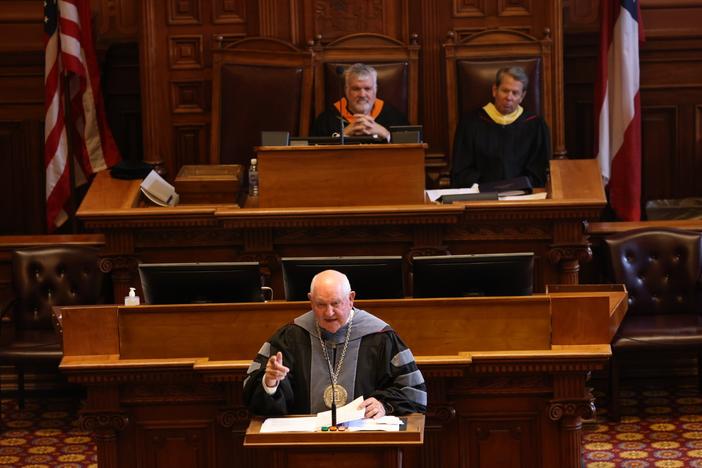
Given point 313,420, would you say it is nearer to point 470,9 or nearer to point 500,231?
point 500,231

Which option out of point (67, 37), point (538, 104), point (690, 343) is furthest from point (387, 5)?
point (690, 343)

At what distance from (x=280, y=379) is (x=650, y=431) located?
9.79ft

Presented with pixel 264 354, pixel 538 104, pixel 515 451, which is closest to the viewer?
pixel 264 354

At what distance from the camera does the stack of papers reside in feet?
17.4

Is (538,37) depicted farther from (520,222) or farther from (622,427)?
(622,427)

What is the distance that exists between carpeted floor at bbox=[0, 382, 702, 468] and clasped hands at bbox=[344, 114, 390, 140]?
2.14 metres

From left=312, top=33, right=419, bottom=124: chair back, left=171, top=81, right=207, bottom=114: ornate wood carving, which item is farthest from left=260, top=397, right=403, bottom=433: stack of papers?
left=171, top=81, right=207, bottom=114: ornate wood carving

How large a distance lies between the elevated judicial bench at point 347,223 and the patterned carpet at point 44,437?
3.11ft

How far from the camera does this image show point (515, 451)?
6.08 metres

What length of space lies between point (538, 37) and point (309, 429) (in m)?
5.01

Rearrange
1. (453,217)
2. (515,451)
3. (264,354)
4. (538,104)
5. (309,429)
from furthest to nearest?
(538,104)
(453,217)
(515,451)
(264,354)
(309,429)

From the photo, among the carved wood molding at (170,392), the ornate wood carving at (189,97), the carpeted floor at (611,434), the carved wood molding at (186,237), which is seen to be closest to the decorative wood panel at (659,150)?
the carpeted floor at (611,434)

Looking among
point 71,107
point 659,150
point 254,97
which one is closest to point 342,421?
point 254,97

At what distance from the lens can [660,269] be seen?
830 centimetres
